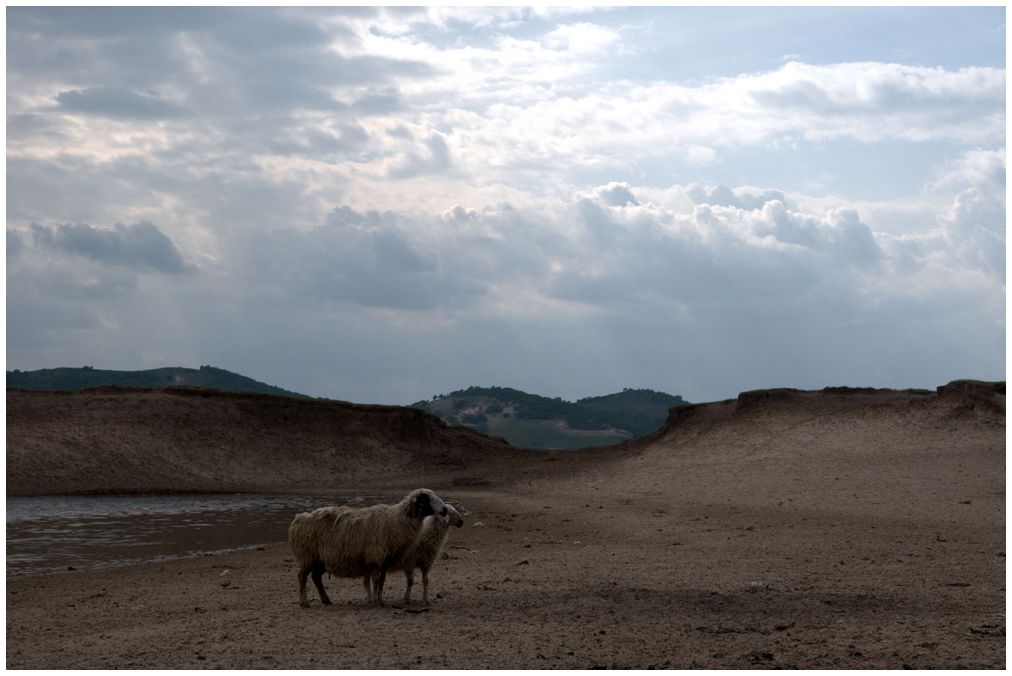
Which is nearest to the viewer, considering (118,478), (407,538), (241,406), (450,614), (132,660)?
(132,660)

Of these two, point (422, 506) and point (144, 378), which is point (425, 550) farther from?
point (144, 378)

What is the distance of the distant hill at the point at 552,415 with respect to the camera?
8538 cm

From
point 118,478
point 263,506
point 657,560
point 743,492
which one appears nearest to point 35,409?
point 118,478

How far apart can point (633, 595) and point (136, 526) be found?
14.9m

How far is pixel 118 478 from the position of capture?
1287 inches

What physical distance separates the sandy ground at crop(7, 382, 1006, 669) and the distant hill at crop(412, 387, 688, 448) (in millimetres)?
58169

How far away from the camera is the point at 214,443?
126ft

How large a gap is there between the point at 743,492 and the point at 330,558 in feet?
56.3

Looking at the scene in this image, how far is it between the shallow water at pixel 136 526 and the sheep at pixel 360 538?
7.03m

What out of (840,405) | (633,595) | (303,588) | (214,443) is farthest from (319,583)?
(214,443)

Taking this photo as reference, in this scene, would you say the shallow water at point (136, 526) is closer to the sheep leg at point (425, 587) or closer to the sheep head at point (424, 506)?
the sheep leg at point (425, 587)

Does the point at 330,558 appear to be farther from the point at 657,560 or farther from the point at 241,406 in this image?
the point at 241,406

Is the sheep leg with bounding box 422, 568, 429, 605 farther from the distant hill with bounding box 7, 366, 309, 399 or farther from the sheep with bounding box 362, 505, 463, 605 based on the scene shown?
the distant hill with bounding box 7, 366, 309, 399

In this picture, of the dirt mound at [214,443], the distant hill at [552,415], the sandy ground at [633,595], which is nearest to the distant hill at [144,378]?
the distant hill at [552,415]
